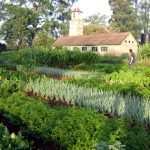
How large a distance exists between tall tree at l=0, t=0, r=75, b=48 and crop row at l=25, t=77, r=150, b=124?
46074 mm

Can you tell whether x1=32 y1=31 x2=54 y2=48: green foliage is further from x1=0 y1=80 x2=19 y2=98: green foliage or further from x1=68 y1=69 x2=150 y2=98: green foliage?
x1=0 y1=80 x2=19 y2=98: green foliage

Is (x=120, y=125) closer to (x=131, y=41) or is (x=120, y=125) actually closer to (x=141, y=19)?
(x=131, y=41)

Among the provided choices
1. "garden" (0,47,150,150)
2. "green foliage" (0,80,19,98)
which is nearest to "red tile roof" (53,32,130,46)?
"garden" (0,47,150,150)

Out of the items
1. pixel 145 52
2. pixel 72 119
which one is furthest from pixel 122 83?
pixel 145 52

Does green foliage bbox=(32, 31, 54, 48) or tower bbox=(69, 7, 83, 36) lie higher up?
tower bbox=(69, 7, 83, 36)

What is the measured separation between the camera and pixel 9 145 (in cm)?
525

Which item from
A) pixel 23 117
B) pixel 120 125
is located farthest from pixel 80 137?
pixel 23 117

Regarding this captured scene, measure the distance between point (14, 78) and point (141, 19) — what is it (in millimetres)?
84957

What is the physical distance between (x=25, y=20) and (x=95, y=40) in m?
11.8

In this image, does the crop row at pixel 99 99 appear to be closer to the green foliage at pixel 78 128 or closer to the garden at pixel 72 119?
the garden at pixel 72 119

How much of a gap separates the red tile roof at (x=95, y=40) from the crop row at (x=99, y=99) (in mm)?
39178

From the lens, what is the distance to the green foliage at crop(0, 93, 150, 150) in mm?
6074

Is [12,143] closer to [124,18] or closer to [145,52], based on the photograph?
[145,52]

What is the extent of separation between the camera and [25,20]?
183 ft
